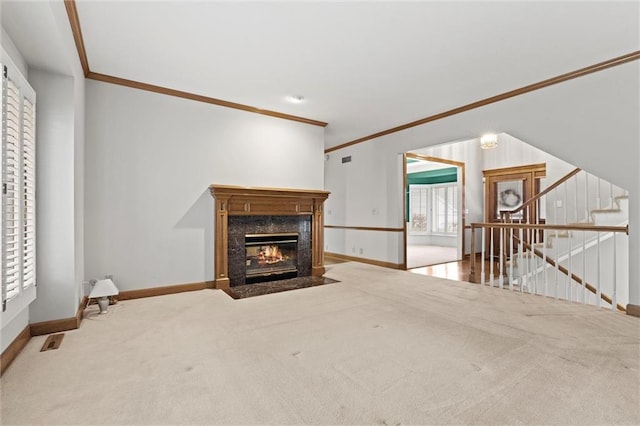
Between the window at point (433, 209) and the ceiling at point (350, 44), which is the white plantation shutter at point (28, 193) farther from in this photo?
the window at point (433, 209)

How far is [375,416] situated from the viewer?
5.42ft

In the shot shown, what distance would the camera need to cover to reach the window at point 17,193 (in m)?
2.00

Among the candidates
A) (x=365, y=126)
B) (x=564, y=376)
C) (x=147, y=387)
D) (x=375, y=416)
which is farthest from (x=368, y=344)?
(x=365, y=126)

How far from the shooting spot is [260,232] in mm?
4863

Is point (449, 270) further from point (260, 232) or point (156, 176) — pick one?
point (156, 176)

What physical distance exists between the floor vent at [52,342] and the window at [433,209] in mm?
10210

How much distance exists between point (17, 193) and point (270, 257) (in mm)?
3284

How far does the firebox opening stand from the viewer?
4836 mm

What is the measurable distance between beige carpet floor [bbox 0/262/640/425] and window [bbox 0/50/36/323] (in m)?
0.55

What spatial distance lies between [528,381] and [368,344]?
1.08 meters

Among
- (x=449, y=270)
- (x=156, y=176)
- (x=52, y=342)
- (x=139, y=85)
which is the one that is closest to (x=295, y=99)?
(x=139, y=85)

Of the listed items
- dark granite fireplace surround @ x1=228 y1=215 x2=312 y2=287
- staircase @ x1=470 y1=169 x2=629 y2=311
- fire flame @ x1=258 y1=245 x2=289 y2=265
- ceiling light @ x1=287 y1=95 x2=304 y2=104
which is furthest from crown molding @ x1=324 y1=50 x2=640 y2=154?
fire flame @ x1=258 y1=245 x2=289 y2=265

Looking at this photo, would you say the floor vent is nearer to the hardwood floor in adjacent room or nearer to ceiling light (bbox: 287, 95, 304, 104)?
ceiling light (bbox: 287, 95, 304, 104)

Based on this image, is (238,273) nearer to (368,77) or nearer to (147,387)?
(147,387)
